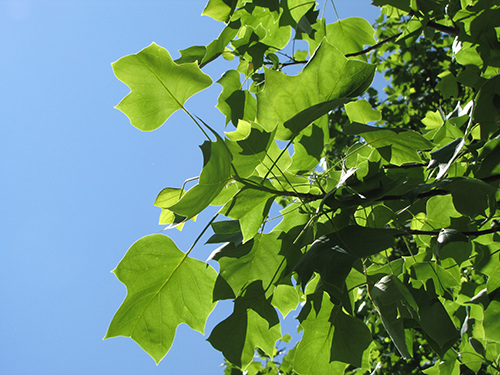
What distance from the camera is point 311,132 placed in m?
0.82

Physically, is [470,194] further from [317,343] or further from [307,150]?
[317,343]

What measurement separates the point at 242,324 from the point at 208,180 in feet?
1.24

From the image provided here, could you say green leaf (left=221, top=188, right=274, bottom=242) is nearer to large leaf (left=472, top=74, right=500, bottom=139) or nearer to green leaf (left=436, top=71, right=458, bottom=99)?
large leaf (left=472, top=74, right=500, bottom=139)

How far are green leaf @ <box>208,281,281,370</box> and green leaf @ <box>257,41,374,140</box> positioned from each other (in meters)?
0.36

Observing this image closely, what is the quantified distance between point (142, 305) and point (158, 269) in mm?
81

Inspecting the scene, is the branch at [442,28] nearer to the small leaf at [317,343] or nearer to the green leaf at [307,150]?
the green leaf at [307,150]

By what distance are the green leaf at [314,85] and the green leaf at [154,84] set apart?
12 cm

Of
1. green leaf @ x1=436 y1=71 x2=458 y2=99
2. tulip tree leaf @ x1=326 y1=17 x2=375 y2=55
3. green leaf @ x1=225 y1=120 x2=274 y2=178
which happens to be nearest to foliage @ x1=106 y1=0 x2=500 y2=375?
green leaf @ x1=225 y1=120 x2=274 y2=178

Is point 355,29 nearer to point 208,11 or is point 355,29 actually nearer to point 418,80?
point 208,11

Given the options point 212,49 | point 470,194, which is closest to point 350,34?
point 212,49

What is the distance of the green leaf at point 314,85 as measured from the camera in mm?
663

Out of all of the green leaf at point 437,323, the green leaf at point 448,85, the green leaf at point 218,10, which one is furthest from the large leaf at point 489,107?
the green leaf at point 448,85

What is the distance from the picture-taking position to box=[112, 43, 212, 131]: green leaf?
66 cm

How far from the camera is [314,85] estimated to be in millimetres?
685
